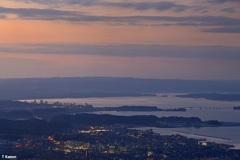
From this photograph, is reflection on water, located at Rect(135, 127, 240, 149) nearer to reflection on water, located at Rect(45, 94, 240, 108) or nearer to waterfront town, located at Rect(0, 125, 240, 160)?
waterfront town, located at Rect(0, 125, 240, 160)

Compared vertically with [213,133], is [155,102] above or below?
above

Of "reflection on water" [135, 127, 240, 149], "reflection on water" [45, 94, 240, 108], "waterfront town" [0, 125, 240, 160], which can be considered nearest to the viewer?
"waterfront town" [0, 125, 240, 160]

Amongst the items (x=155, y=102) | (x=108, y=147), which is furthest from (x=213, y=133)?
(x=155, y=102)

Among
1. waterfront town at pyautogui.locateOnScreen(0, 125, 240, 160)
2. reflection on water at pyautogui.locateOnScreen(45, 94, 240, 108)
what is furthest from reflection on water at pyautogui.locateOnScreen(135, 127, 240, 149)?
reflection on water at pyautogui.locateOnScreen(45, 94, 240, 108)

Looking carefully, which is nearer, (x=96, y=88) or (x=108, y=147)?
(x=108, y=147)

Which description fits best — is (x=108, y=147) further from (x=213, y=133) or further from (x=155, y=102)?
(x=155, y=102)

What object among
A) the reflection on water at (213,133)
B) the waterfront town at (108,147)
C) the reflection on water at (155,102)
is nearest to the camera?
the waterfront town at (108,147)

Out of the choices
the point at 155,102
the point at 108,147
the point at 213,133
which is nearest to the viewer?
the point at 108,147

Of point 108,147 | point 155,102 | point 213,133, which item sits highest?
point 155,102

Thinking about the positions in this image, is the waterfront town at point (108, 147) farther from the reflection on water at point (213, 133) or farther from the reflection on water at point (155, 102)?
the reflection on water at point (155, 102)

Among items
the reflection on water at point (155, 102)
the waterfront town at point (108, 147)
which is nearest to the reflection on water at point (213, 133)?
the waterfront town at point (108, 147)

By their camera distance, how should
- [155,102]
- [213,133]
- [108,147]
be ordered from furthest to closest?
[155,102] < [213,133] < [108,147]

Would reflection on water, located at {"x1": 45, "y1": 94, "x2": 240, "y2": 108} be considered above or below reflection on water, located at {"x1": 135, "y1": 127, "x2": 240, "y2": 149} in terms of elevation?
above

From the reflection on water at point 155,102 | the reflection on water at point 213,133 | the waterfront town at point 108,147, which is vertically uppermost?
the reflection on water at point 155,102
